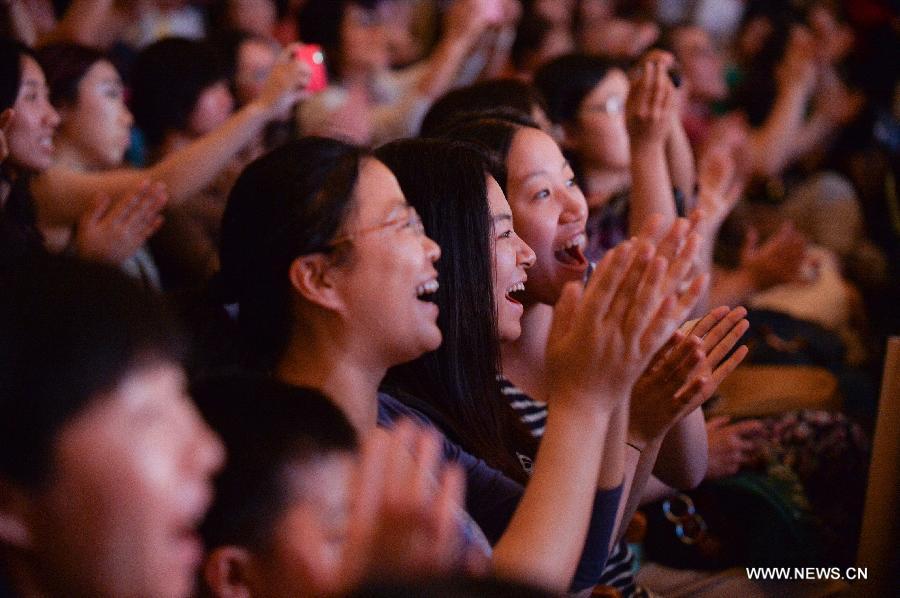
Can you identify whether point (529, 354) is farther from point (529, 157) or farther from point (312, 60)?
point (312, 60)

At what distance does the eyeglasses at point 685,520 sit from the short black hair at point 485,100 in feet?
2.56

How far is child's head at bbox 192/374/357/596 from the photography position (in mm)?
875

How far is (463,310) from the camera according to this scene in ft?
4.34

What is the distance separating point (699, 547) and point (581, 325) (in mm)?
985

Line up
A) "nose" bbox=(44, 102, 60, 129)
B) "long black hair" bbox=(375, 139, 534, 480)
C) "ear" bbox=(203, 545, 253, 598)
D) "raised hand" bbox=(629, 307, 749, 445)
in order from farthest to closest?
"nose" bbox=(44, 102, 60, 129)
"long black hair" bbox=(375, 139, 534, 480)
"raised hand" bbox=(629, 307, 749, 445)
"ear" bbox=(203, 545, 253, 598)

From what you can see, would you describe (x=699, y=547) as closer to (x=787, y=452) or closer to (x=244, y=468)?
(x=787, y=452)

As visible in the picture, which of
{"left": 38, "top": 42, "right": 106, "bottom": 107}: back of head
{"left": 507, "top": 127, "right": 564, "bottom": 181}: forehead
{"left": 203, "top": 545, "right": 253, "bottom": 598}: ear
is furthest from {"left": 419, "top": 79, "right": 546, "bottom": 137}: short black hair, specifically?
{"left": 203, "top": 545, "right": 253, "bottom": 598}: ear

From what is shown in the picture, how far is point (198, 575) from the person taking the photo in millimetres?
895

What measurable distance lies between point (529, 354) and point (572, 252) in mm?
174

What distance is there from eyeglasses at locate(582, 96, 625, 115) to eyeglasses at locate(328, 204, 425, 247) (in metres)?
1.22

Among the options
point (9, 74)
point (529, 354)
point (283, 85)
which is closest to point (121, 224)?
point (9, 74)

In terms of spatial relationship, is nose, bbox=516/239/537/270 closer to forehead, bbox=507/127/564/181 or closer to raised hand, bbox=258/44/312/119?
forehead, bbox=507/127/564/181

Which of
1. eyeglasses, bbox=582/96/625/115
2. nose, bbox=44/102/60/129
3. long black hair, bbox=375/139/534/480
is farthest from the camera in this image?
eyeglasses, bbox=582/96/625/115

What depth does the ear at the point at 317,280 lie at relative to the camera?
1173 mm
